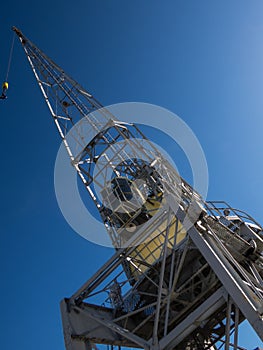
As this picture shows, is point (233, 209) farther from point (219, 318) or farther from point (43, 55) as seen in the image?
point (43, 55)

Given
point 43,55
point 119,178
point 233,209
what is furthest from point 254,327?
point 43,55

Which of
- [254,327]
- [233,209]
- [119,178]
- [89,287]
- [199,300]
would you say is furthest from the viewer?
[119,178]

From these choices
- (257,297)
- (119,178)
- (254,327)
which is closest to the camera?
(254,327)

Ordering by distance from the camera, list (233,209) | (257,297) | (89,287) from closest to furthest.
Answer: (257,297) < (89,287) < (233,209)

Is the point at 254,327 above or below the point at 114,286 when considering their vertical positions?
below

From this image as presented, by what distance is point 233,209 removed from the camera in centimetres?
1783

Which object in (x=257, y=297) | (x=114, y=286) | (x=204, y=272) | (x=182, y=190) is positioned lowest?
(x=257, y=297)

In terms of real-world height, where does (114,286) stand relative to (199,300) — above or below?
above

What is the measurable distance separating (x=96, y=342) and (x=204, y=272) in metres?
4.95

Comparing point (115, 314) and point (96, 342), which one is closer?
point (96, 342)

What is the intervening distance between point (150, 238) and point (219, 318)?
4297 mm

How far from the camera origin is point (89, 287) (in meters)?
16.1

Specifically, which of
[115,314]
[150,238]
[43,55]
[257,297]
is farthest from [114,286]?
[43,55]

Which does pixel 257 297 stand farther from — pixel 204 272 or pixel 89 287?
pixel 89 287
